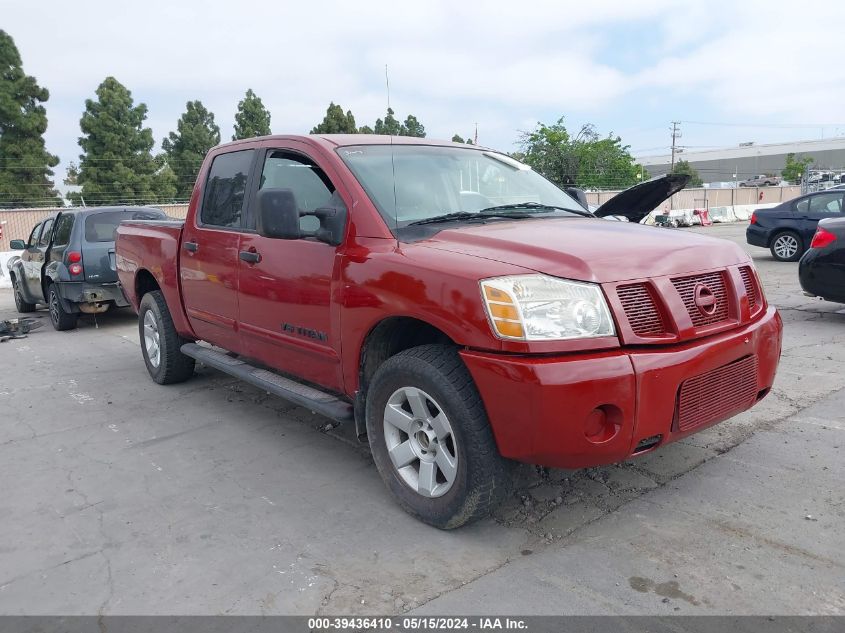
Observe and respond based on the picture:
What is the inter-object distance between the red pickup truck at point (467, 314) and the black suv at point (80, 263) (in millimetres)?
4996

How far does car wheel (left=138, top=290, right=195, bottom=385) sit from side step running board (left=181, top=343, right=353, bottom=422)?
414mm

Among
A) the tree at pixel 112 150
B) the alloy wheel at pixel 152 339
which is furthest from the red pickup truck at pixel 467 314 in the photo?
the tree at pixel 112 150

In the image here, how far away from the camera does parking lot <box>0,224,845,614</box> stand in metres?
2.66

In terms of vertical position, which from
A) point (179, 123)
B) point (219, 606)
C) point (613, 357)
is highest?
point (179, 123)

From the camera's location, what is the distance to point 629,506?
10.9 ft

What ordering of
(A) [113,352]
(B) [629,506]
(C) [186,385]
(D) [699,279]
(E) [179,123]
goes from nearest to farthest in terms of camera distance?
(D) [699,279] < (B) [629,506] < (C) [186,385] < (A) [113,352] < (E) [179,123]

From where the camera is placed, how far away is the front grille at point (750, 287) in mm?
3381

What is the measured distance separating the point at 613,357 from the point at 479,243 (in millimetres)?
849

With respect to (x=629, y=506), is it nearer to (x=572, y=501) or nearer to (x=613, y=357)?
(x=572, y=501)

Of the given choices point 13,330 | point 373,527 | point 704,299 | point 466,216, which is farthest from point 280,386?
point 13,330

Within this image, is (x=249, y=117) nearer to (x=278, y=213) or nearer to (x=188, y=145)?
(x=188, y=145)

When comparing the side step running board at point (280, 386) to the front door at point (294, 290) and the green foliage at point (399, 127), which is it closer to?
the front door at point (294, 290)

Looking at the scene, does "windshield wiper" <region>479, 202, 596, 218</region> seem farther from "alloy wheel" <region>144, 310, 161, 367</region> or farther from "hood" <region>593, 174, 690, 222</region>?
"alloy wheel" <region>144, 310, 161, 367</region>
